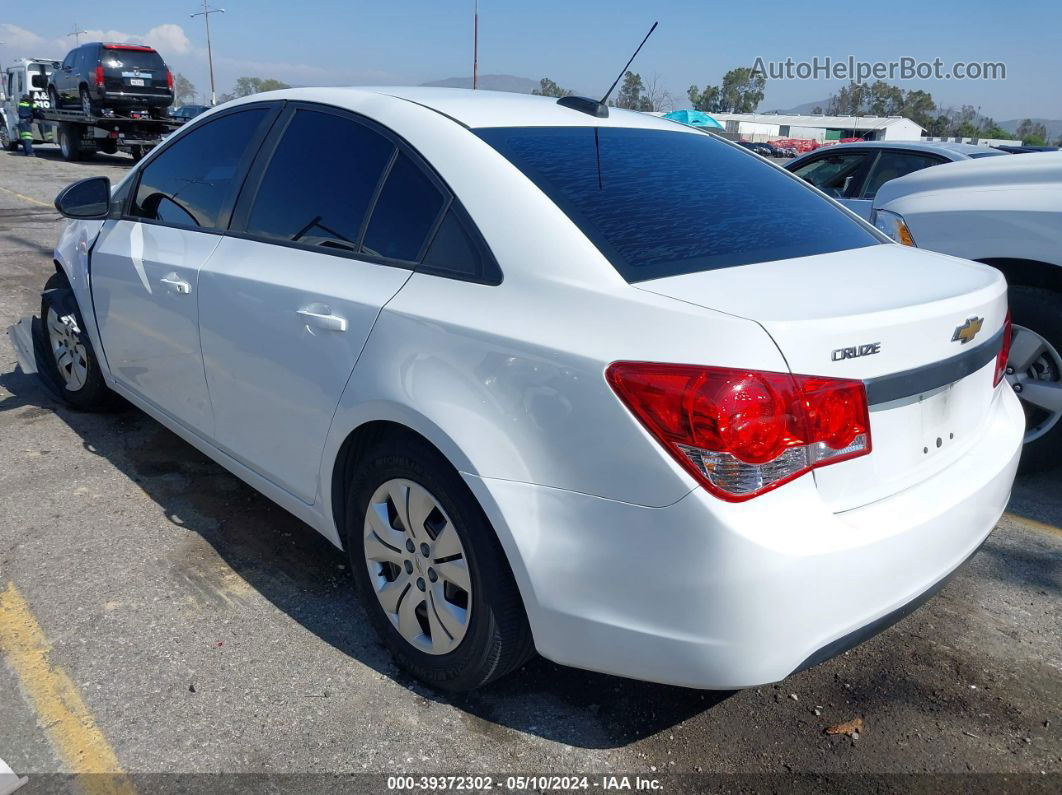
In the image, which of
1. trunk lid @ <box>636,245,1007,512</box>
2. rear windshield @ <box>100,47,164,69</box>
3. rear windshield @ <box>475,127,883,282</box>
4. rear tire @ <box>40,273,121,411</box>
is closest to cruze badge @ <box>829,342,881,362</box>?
trunk lid @ <box>636,245,1007,512</box>

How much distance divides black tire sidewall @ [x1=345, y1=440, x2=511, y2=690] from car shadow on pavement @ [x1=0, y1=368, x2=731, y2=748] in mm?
122

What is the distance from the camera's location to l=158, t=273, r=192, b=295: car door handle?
3209 millimetres

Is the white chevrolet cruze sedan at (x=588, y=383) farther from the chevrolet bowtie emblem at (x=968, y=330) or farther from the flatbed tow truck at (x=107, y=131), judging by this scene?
the flatbed tow truck at (x=107, y=131)

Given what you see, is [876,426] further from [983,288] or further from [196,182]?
[196,182]

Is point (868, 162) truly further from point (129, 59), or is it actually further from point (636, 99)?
point (129, 59)

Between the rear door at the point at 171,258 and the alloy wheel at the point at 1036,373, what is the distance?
340cm

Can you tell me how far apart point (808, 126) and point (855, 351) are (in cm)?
10593

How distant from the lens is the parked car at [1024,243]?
3.89 metres

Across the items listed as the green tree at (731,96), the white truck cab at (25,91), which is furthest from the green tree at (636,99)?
the green tree at (731,96)

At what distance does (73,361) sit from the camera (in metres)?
4.54

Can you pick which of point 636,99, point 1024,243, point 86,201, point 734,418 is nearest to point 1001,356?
point 734,418

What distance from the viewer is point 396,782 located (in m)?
2.21

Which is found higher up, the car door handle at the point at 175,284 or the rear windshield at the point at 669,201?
the rear windshield at the point at 669,201

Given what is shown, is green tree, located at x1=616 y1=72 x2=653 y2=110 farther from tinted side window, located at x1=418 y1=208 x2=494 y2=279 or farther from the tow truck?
the tow truck
